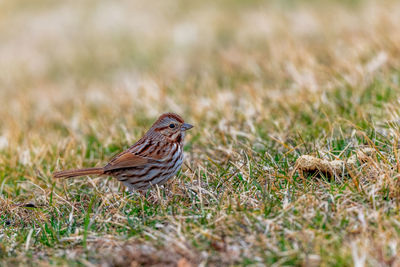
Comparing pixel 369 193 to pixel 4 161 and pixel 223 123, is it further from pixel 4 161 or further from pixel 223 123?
pixel 4 161

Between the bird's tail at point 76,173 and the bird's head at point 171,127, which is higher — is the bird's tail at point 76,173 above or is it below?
below

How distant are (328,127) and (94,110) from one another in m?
3.42

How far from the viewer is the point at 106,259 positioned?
3057mm

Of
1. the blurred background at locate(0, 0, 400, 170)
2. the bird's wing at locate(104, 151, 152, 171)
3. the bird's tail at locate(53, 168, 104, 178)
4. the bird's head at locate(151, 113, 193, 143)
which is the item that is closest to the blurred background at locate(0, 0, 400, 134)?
the blurred background at locate(0, 0, 400, 170)

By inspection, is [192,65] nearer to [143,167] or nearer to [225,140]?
[225,140]

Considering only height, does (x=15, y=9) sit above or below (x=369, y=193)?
above

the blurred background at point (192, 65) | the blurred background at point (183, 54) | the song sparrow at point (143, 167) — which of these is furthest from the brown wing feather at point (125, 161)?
the blurred background at point (183, 54)

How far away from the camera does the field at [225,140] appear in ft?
10.4

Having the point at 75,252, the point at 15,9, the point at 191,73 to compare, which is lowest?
the point at 75,252

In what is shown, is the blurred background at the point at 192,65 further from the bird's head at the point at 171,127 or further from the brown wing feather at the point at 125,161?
the brown wing feather at the point at 125,161

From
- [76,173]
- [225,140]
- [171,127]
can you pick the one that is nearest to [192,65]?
[225,140]

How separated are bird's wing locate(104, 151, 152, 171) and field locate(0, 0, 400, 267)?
0.74 ft

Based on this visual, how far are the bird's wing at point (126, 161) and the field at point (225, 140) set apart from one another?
0.74ft

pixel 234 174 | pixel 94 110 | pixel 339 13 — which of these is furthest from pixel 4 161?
pixel 339 13
